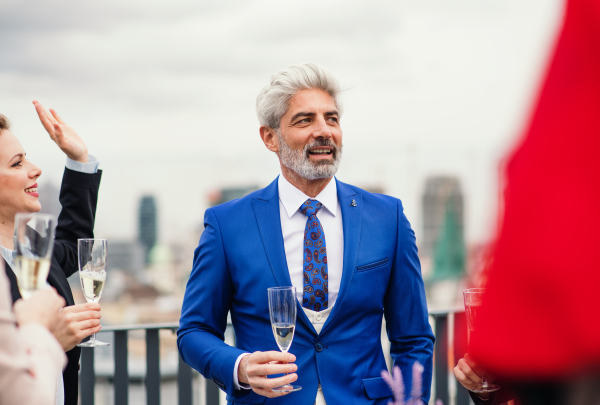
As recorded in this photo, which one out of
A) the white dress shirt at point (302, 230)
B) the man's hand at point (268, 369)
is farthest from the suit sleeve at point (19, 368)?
the white dress shirt at point (302, 230)

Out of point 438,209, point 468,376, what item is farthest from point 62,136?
point 438,209

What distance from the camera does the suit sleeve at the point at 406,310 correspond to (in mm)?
2213

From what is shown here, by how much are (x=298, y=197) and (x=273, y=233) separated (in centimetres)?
19

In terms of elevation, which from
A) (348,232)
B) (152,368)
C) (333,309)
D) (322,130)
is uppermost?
(322,130)

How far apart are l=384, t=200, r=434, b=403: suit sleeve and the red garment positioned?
1.68 meters

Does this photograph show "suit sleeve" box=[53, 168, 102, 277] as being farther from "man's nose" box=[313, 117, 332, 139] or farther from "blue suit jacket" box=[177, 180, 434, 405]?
"man's nose" box=[313, 117, 332, 139]

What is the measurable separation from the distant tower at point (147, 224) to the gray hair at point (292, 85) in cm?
8652

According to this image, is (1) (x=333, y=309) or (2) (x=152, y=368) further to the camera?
Answer: (2) (x=152, y=368)

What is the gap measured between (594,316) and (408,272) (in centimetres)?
175

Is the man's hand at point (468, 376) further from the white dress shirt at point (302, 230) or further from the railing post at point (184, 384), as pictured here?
the railing post at point (184, 384)

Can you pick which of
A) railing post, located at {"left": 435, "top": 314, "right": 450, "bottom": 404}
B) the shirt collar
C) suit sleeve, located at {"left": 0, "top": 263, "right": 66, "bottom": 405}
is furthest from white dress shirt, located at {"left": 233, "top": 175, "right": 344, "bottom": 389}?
railing post, located at {"left": 435, "top": 314, "right": 450, "bottom": 404}

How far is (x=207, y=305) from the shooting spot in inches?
86.7

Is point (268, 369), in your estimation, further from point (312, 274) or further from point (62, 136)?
point (62, 136)

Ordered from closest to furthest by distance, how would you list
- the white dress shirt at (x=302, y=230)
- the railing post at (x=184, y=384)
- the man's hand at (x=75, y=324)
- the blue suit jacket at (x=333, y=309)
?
the man's hand at (x=75, y=324) → the blue suit jacket at (x=333, y=309) → the white dress shirt at (x=302, y=230) → the railing post at (x=184, y=384)
